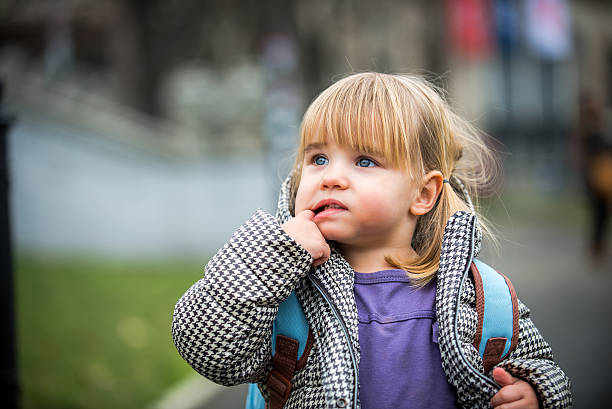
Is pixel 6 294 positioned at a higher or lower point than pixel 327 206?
lower

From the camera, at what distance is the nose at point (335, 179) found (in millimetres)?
1719

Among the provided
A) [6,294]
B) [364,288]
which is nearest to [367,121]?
[364,288]

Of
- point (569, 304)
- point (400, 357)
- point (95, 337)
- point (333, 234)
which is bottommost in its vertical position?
point (569, 304)

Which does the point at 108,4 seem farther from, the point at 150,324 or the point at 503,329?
the point at 503,329

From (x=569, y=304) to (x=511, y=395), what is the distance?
4.56 meters

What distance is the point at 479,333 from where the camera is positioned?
1712mm

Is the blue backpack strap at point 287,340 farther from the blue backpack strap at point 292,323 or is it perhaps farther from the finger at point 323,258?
the finger at point 323,258

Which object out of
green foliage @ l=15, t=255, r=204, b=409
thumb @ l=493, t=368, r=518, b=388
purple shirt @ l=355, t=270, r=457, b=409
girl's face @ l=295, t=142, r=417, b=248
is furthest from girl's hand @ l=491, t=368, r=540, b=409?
green foliage @ l=15, t=255, r=204, b=409

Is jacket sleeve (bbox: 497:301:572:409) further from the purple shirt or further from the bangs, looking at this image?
the bangs

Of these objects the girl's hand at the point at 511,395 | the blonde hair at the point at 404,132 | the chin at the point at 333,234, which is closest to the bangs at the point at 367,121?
the blonde hair at the point at 404,132

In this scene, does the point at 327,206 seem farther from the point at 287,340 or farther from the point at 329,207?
the point at 287,340

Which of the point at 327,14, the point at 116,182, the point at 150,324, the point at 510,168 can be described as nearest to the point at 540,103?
the point at 510,168

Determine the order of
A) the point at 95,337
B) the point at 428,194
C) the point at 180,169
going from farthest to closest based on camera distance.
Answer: the point at 180,169, the point at 95,337, the point at 428,194

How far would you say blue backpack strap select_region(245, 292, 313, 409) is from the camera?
1705 mm
